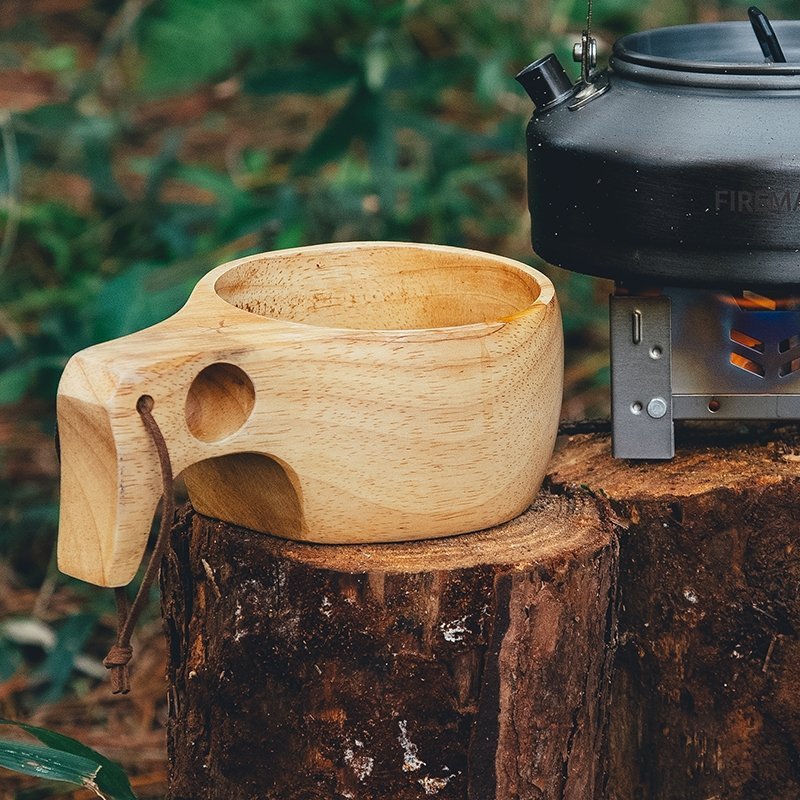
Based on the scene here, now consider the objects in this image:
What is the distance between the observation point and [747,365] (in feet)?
5.49

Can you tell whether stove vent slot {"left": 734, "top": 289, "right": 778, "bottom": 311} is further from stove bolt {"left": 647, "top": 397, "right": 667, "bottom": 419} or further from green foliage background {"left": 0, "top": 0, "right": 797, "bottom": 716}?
green foliage background {"left": 0, "top": 0, "right": 797, "bottom": 716}

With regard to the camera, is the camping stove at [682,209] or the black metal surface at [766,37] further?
the black metal surface at [766,37]

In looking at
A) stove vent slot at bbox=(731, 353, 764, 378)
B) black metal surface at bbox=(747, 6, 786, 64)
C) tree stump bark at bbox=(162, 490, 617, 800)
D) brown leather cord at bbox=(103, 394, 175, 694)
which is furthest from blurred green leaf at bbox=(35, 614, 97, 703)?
black metal surface at bbox=(747, 6, 786, 64)

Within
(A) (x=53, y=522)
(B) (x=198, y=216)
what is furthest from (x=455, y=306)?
(B) (x=198, y=216)

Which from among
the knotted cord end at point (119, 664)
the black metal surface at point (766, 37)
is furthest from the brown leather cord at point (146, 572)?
the black metal surface at point (766, 37)

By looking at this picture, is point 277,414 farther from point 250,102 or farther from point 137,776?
point 250,102

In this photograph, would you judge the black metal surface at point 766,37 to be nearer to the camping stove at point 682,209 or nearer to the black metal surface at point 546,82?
the camping stove at point 682,209

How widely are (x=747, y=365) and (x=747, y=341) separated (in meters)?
0.03

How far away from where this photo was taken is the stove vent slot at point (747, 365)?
5.45ft

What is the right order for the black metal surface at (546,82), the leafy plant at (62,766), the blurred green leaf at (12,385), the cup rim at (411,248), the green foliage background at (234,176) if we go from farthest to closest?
the green foliage background at (234,176) → the blurred green leaf at (12,385) → the black metal surface at (546,82) → the leafy plant at (62,766) → the cup rim at (411,248)

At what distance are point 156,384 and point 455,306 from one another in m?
0.51

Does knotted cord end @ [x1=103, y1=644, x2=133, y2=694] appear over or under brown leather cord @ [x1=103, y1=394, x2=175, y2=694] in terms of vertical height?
under

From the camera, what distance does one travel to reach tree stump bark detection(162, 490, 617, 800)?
4.83ft

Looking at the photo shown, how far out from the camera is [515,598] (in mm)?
1476
